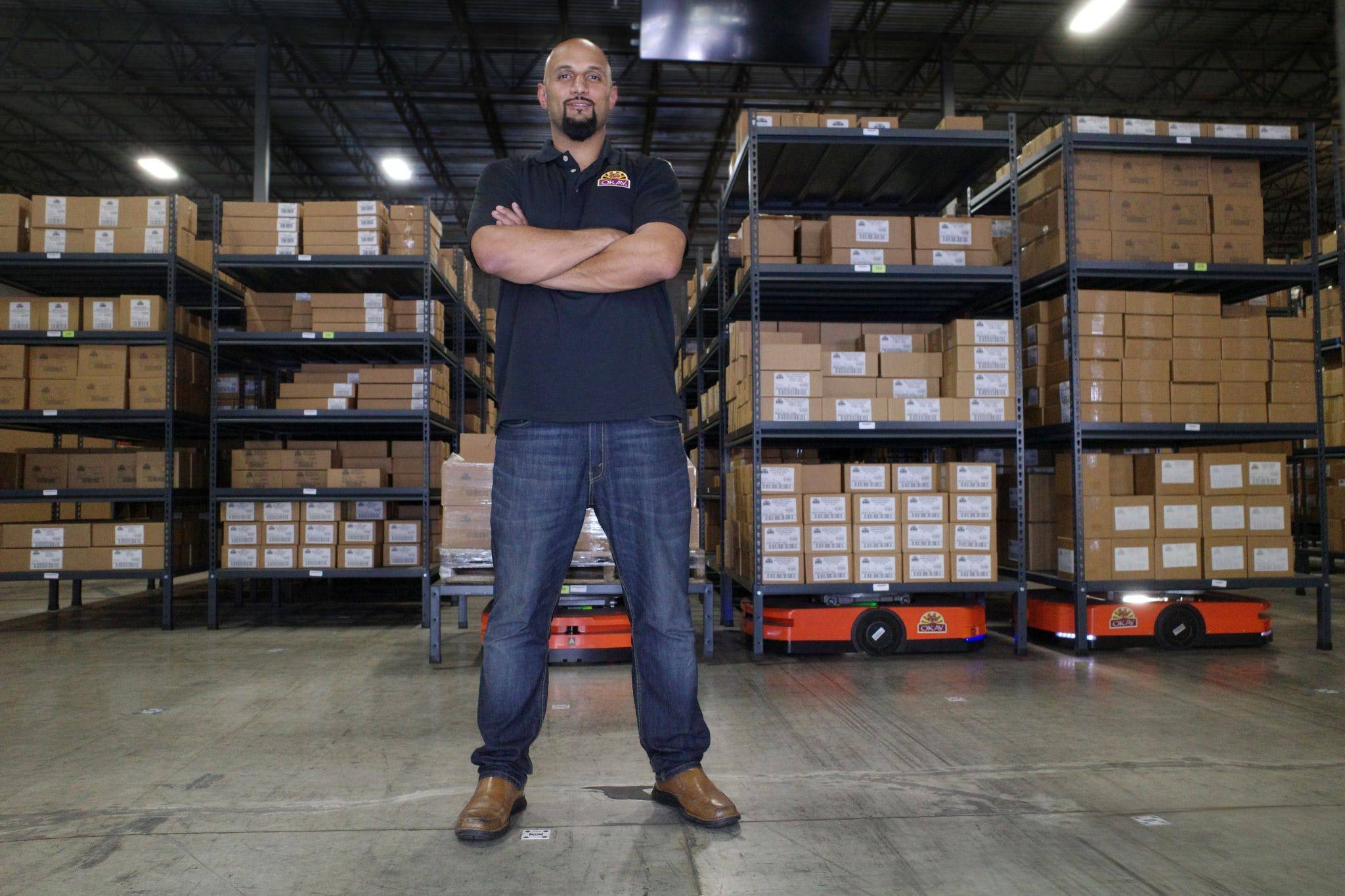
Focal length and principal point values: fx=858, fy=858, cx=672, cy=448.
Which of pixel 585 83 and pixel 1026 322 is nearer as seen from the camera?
pixel 585 83

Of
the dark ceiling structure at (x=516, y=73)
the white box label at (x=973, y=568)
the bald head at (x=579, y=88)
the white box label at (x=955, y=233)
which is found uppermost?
the dark ceiling structure at (x=516, y=73)

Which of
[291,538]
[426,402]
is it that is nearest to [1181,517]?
[426,402]

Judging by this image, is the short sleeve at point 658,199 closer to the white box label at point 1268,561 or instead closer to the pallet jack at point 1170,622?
the pallet jack at point 1170,622

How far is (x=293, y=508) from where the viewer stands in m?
5.96

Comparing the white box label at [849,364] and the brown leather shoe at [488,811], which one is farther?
the white box label at [849,364]

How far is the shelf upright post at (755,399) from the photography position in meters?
4.62

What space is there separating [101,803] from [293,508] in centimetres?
375

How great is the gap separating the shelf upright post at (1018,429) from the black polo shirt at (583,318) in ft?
10.1

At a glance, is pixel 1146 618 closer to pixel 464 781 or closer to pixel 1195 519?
pixel 1195 519

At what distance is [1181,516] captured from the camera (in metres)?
4.79

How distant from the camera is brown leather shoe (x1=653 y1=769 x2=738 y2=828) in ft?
7.06

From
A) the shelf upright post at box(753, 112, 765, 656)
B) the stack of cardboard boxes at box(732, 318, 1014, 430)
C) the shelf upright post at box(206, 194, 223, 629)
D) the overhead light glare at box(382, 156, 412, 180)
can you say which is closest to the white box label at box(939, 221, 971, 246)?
the stack of cardboard boxes at box(732, 318, 1014, 430)

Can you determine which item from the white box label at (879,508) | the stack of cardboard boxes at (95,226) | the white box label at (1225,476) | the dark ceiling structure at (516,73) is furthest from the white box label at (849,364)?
the dark ceiling structure at (516,73)

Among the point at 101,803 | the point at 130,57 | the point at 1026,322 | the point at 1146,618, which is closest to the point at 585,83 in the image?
the point at 101,803
